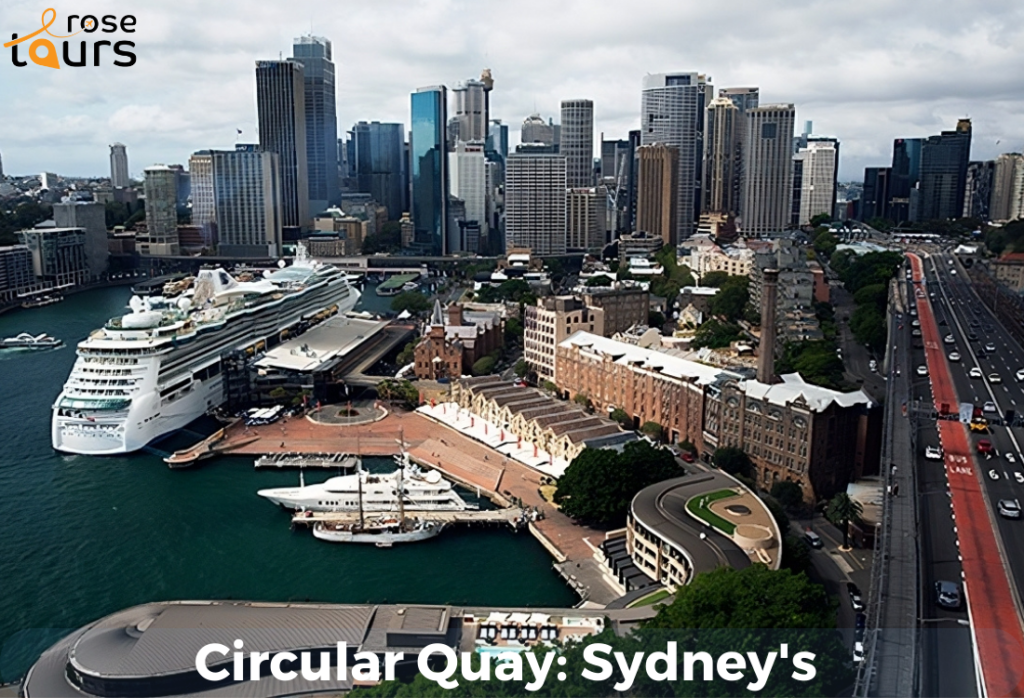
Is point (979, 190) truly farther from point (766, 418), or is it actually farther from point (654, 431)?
point (766, 418)

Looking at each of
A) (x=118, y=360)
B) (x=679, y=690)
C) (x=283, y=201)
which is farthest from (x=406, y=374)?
(x=283, y=201)

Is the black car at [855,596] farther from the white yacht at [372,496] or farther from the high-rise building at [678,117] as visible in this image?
the high-rise building at [678,117]

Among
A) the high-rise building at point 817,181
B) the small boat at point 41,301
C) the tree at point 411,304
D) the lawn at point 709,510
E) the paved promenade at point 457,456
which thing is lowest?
the paved promenade at point 457,456

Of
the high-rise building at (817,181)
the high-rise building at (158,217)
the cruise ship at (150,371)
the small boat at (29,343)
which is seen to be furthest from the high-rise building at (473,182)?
the cruise ship at (150,371)

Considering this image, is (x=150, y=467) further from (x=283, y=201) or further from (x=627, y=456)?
(x=283, y=201)

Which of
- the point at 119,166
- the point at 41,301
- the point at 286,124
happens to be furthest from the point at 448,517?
the point at 119,166
